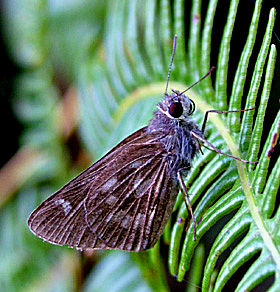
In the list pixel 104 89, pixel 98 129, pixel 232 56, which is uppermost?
pixel 232 56

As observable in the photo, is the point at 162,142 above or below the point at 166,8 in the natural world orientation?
below

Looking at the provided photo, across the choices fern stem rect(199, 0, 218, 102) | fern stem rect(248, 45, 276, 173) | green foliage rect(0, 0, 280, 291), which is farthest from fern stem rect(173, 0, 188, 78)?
fern stem rect(248, 45, 276, 173)

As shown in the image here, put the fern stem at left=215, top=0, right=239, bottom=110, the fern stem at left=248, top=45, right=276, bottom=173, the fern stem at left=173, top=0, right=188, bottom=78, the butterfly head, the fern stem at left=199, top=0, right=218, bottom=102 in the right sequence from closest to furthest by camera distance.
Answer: the fern stem at left=248, top=45, right=276, bottom=173
the fern stem at left=215, top=0, right=239, bottom=110
the fern stem at left=199, top=0, right=218, bottom=102
the butterfly head
the fern stem at left=173, top=0, right=188, bottom=78

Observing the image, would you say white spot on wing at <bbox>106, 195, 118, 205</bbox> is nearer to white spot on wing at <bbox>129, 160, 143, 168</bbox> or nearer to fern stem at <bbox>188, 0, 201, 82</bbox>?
white spot on wing at <bbox>129, 160, 143, 168</bbox>

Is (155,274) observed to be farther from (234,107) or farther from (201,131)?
(234,107)

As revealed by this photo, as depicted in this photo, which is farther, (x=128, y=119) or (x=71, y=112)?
(x=71, y=112)

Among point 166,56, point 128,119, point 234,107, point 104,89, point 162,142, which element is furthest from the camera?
point 104,89

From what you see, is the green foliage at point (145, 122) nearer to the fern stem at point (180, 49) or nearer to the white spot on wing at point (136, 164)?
the fern stem at point (180, 49)

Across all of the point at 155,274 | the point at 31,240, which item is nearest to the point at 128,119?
the point at 155,274
